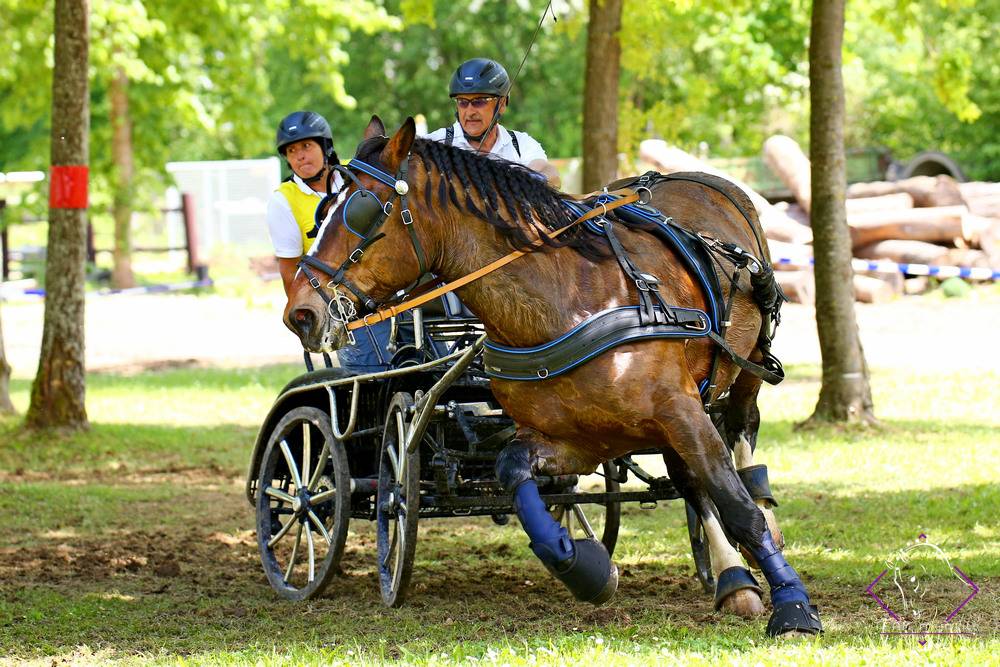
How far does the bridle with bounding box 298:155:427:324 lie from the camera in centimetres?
502

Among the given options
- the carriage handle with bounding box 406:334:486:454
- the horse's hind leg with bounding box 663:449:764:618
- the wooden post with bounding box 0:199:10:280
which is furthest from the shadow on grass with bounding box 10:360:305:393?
the wooden post with bounding box 0:199:10:280

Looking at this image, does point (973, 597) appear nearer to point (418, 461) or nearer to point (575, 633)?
point (575, 633)

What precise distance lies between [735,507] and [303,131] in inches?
122

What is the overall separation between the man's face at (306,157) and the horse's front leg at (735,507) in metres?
2.77

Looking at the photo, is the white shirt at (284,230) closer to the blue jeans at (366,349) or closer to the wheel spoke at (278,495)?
the blue jeans at (366,349)

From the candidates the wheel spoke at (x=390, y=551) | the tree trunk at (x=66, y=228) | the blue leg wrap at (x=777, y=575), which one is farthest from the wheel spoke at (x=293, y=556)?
the tree trunk at (x=66, y=228)

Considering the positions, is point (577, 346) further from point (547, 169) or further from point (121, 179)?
point (121, 179)

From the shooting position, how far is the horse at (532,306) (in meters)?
5.09

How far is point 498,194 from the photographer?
5.29 meters

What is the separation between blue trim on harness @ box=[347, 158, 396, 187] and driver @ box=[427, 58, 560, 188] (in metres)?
1.25

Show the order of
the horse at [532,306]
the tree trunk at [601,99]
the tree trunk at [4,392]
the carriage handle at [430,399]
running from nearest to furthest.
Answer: the horse at [532,306], the carriage handle at [430,399], the tree trunk at [4,392], the tree trunk at [601,99]

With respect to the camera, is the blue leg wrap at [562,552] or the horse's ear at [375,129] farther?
the horse's ear at [375,129]

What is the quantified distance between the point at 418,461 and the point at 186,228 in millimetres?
27082

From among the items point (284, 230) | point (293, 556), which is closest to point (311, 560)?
point (293, 556)
